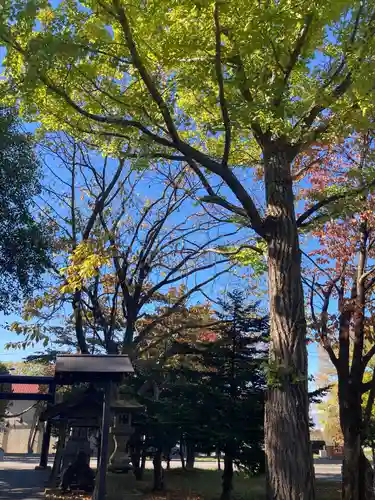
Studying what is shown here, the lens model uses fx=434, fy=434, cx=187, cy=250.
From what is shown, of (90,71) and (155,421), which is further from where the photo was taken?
(155,421)

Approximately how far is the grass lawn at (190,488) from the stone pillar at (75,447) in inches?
67.5

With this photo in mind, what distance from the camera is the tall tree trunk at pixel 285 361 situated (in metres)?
4.50

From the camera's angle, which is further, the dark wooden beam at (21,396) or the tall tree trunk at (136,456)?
the tall tree trunk at (136,456)

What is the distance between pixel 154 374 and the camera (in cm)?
1416

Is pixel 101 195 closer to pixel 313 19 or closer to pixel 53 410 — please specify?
pixel 53 410

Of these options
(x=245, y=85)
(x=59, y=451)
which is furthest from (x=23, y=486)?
(x=245, y=85)

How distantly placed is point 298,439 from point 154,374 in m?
10.0

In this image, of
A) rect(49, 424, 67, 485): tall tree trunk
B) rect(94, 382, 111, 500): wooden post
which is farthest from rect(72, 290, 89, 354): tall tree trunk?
rect(94, 382, 111, 500): wooden post

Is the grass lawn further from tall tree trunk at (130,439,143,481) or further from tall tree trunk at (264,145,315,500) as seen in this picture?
tall tree trunk at (264,145,315,500)

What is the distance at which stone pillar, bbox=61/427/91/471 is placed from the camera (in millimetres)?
11820

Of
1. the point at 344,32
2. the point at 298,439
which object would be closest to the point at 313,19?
the point at 344,32

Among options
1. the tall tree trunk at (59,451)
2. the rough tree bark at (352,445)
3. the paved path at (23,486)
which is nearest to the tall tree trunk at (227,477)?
the rough tree bark at (352,445)

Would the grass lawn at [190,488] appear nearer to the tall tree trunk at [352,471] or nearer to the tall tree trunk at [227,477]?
the tall tree trunk at [227,477]

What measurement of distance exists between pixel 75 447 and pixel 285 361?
9554mm
